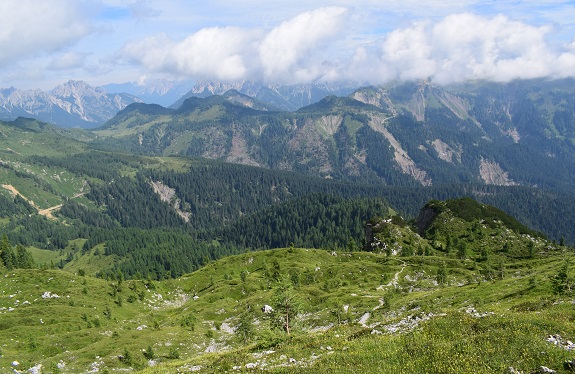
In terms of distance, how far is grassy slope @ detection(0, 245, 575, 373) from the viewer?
2717 centimetres

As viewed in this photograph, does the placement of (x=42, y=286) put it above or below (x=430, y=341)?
below

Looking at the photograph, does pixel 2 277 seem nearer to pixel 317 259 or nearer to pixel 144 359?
pixel 144 359

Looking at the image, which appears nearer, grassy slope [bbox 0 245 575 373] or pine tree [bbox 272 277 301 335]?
grassy slope [bbox 0 245 575 373]

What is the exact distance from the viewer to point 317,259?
170m

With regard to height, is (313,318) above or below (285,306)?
below

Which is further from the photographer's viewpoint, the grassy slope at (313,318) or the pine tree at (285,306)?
the pine tree at (285,306)

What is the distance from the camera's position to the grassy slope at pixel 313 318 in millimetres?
27172

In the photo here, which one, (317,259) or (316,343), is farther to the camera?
(317,259)

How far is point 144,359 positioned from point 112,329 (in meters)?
27.8

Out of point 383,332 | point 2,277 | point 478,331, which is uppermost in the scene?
point 478,331

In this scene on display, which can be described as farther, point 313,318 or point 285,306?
point 313,318

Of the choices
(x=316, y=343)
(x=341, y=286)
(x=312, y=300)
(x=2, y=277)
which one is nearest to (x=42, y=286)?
(x=2, y=277)

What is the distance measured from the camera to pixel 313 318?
92938 millimetres

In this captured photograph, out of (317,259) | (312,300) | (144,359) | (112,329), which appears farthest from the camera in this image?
(317,259)
